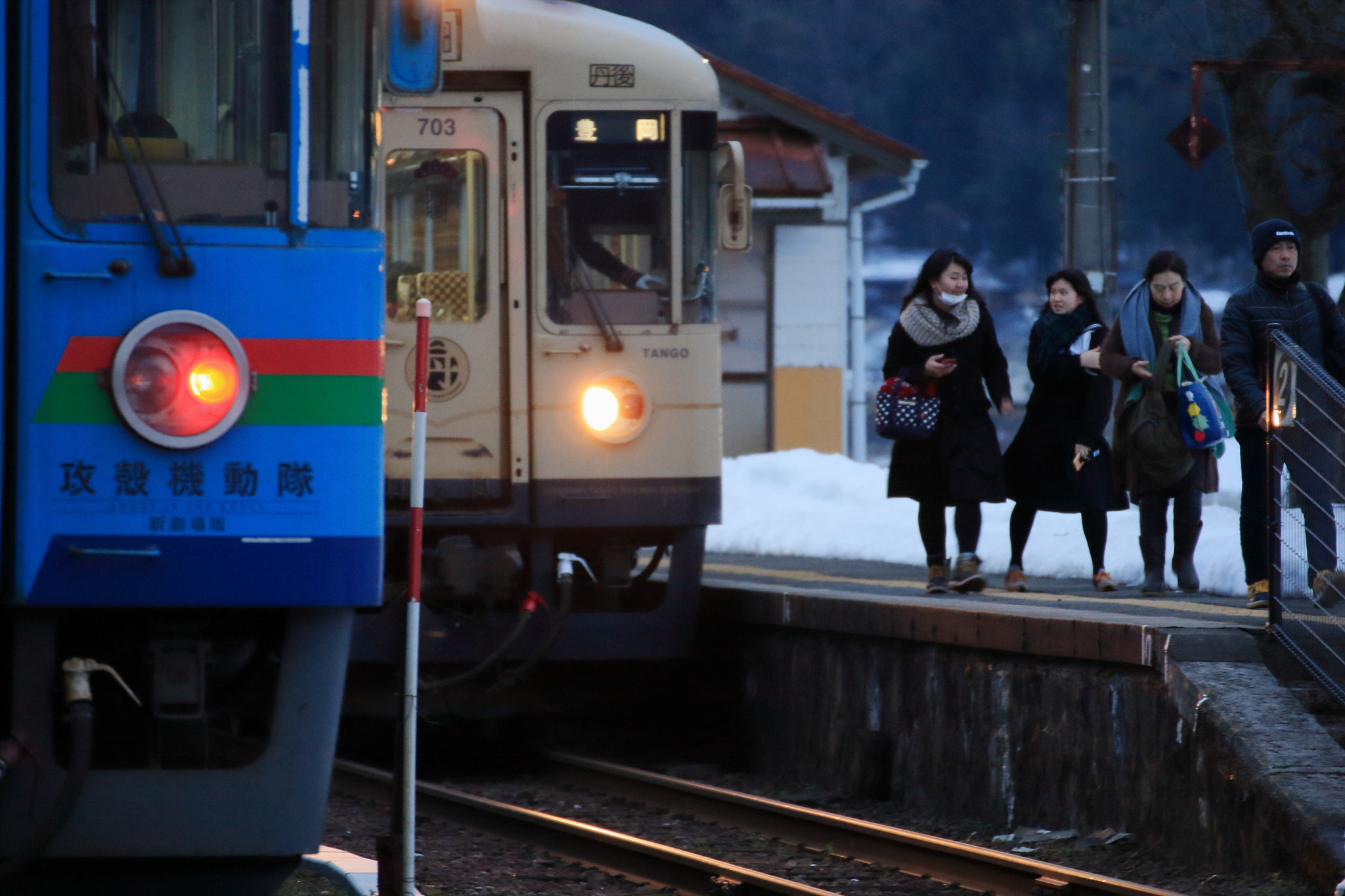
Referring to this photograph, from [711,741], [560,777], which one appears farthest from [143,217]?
[711,741]

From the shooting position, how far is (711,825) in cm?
810

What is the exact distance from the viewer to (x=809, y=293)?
23125mm

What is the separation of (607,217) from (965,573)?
2342 millimetres

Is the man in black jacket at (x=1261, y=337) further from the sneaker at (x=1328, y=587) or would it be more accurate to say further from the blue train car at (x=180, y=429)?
the blue train car at (x=180, y=429)

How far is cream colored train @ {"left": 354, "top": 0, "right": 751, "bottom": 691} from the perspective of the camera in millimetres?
9078

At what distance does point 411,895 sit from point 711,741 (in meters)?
5.56

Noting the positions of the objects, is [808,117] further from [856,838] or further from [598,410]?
[856,838]

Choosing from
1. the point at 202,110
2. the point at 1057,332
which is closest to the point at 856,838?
the point at 1057,332

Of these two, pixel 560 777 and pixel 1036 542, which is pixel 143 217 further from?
pixel 1036 542

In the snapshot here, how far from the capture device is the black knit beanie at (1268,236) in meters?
7.88

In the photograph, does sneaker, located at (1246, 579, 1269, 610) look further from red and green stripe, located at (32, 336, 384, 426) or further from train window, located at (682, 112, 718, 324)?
red and green stripe, located at (32, 336, 384, 426)

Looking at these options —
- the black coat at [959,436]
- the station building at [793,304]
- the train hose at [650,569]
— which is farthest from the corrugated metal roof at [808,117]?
the black coat at [959,436]

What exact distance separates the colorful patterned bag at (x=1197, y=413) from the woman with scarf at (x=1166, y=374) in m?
0.08

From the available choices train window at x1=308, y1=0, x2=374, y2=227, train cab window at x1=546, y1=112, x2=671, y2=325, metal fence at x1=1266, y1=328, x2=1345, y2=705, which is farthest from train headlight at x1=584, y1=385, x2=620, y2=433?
train window at x1=308, y1=0, x2=374, y2=227
